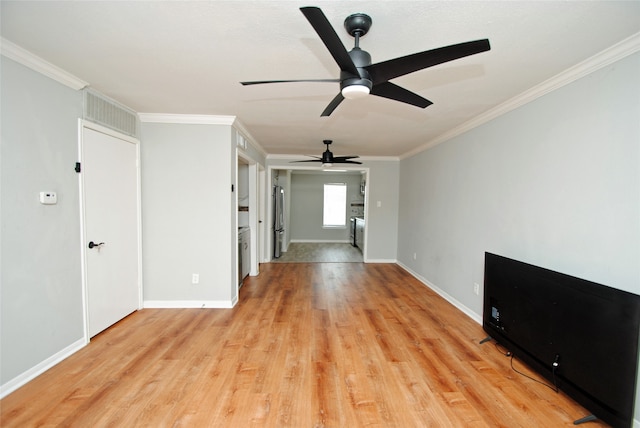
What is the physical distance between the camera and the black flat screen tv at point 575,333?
1507 millimetres

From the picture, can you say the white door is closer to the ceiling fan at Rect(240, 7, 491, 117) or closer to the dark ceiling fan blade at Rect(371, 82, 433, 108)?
the ceiling fan at Rect(240, 7, 491, 117)

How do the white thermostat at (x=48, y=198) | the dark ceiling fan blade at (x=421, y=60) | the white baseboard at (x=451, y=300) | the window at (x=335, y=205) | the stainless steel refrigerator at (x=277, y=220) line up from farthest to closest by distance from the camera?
the window at (x=335, y=205)
the stainless steel refrigerator at (x=277, y=220)
the white baseboard at (x=451, y=300)
the white thermostat at (x=48, y=198)
the dark ceiling fan blade at (x=421, y=60)

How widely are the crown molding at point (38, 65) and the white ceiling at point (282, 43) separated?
6 cm

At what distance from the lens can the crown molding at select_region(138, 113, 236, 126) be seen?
3129 mm

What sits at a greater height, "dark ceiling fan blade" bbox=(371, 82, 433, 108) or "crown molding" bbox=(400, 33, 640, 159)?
"crown molding" bbox=(400, 33, 640, 159)

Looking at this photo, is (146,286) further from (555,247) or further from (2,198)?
(555,247)

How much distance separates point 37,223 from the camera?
1987mm

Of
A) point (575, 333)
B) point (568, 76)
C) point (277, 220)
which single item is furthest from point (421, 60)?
point (277, 220)

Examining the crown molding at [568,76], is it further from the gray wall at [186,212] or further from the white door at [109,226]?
the white door at [109,226]

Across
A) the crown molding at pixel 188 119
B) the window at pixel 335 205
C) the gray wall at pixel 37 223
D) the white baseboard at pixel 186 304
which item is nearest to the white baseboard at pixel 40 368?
the gray wall at pixel 37 223

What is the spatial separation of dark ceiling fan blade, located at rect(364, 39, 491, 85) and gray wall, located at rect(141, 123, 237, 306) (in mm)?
2362

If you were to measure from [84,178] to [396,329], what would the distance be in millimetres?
3451

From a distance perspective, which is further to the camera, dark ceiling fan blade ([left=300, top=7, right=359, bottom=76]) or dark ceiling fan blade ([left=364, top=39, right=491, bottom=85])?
dark ceiling fan blade ([left=364, top=39, right=491, bottom=85])

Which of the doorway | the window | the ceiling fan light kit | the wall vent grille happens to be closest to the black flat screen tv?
the ceiling fan light kit
